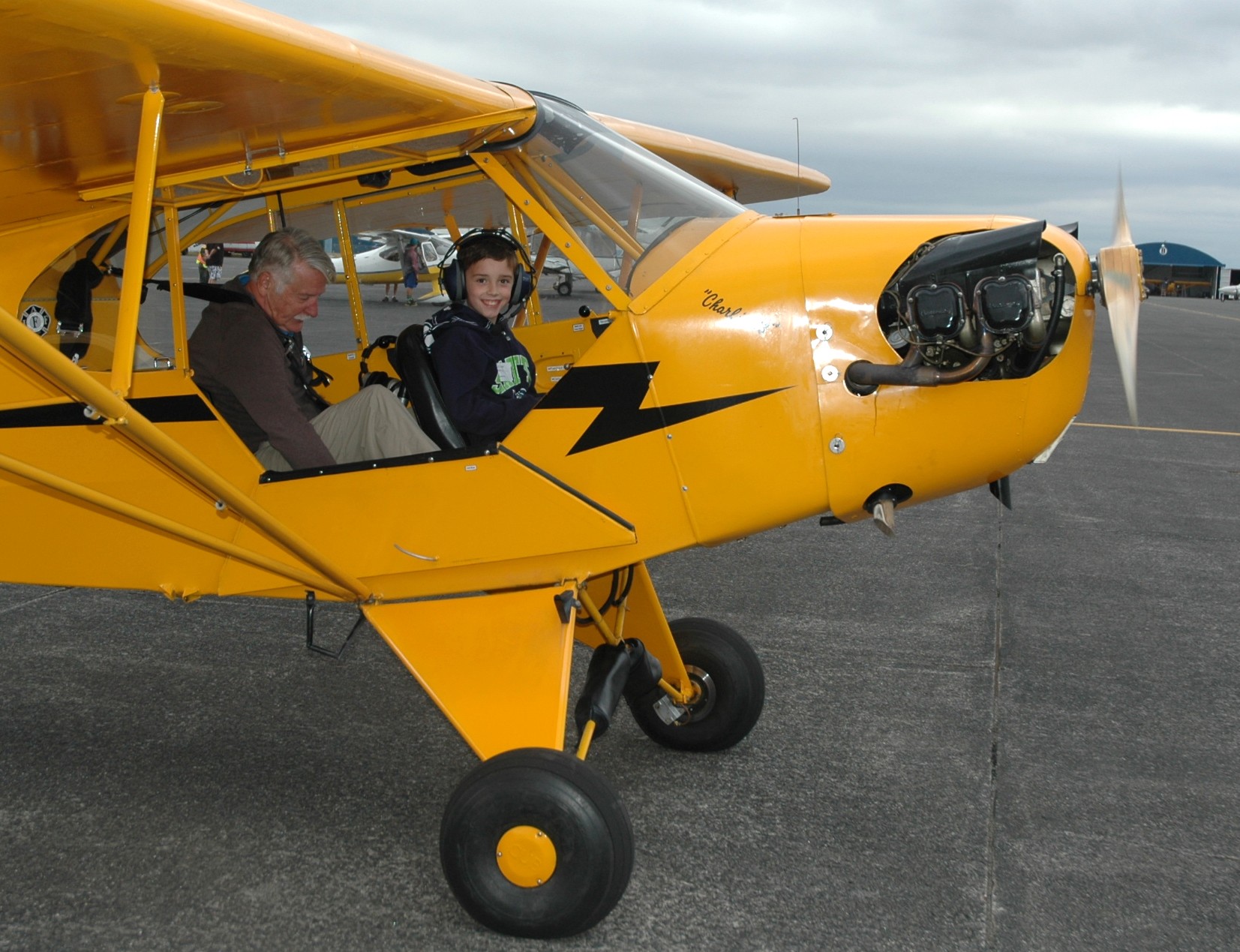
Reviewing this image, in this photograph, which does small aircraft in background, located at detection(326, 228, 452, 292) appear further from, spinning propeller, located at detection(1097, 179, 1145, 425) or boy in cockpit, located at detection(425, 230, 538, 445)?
spinning propeller, located at detection(1097, 179, 1145, 425)

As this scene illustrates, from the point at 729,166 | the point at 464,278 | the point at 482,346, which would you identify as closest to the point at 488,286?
the point at 464,278

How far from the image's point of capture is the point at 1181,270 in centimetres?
7462

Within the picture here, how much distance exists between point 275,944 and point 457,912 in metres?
0.44

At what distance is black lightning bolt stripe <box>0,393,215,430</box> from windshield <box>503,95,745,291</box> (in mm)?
1137

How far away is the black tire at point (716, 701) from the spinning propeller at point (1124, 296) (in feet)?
4.70

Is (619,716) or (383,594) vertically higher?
(383,594)

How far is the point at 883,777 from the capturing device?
3.57 m

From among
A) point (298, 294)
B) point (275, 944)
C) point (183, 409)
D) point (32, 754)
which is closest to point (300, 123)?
point (298, 294)

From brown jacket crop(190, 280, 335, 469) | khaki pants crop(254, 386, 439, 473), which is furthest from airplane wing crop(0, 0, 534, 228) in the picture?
khaki pants crop(254, 386, 439, 473)

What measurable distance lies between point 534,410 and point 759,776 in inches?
55.3

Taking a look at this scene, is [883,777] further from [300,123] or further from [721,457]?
[300,123]

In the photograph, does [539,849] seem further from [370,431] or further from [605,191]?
[605,191]

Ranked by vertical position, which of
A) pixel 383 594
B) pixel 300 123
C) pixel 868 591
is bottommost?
pixel 868 591

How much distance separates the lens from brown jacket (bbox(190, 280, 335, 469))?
3.24 meters
